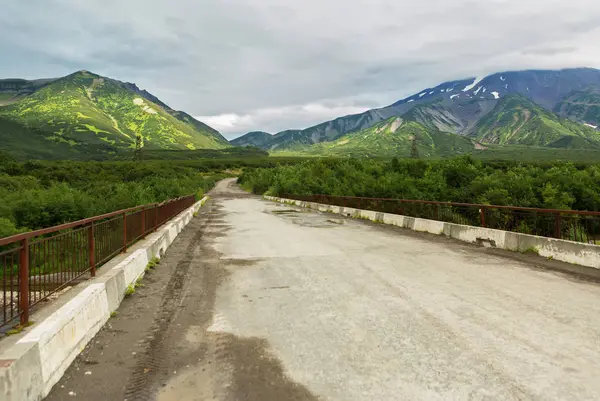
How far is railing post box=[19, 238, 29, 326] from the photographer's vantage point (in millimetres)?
4340

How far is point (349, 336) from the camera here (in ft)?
16.1

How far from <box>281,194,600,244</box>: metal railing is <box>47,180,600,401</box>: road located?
8.99 feet

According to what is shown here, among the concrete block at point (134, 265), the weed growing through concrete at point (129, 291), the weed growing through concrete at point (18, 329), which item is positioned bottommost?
the weed growing through concrete at point (129, 291)

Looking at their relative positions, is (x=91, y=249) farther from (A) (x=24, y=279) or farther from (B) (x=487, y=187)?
(B) (x=487, y=187)

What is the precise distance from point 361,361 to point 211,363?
155 centimetres

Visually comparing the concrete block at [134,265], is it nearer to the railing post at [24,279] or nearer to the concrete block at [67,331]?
the concrete block at [67,331]

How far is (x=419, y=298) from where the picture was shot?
21.2ft

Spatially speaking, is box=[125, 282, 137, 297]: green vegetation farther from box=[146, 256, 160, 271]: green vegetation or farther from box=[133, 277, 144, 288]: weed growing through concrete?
box=[146, 256, 160, 271]: green vegetation

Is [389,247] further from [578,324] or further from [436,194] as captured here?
[436,194]

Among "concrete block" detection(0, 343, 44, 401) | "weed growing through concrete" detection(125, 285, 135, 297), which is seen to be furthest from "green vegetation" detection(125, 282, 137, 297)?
"concrete block" detection(0, 343, 44, 401)

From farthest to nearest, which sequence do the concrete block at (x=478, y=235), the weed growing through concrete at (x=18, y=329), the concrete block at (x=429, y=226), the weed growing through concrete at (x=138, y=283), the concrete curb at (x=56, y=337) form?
1. the concrete block at (x=429, y=226)
2. the concrete block at (x=478, y=235)
3. the weed growing through concrete at (x=138, y=283)
4. the weed growing through concrete at (x=18, y=329)
5. the concrete curb at (x=56, y=337)

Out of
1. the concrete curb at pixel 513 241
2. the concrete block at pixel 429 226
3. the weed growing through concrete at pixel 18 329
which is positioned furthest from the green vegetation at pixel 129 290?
the concrete block at pixel 429 226

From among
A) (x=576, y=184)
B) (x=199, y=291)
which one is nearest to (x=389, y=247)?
(x=199, y=291)

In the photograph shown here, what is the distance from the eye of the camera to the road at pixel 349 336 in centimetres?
370
